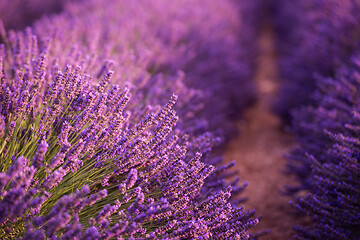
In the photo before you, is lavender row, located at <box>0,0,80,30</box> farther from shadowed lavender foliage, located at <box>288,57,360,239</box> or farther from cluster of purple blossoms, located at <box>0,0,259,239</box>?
shadowed lavender foliage, located at <box>288,57,360,239</box>

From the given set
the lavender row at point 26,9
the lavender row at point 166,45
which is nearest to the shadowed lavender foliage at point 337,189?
the lavender row at point 166,45

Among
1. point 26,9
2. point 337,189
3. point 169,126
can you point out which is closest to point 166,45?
point 169,126

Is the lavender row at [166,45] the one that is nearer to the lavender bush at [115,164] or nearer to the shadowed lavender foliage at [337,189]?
the lavender bush at [115,164]

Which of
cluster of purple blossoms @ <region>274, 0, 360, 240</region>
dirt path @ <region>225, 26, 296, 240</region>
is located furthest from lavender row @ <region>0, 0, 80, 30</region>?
cluster of purple blossoms @ <region>274, 0, 360, 240</region>

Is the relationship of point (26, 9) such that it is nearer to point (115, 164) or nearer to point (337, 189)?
point (115, 164)

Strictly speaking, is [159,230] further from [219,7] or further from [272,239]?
[219,7]

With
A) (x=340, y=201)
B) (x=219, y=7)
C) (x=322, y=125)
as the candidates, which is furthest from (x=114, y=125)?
(x=219, y=7)

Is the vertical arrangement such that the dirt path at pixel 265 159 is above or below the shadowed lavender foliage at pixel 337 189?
above
